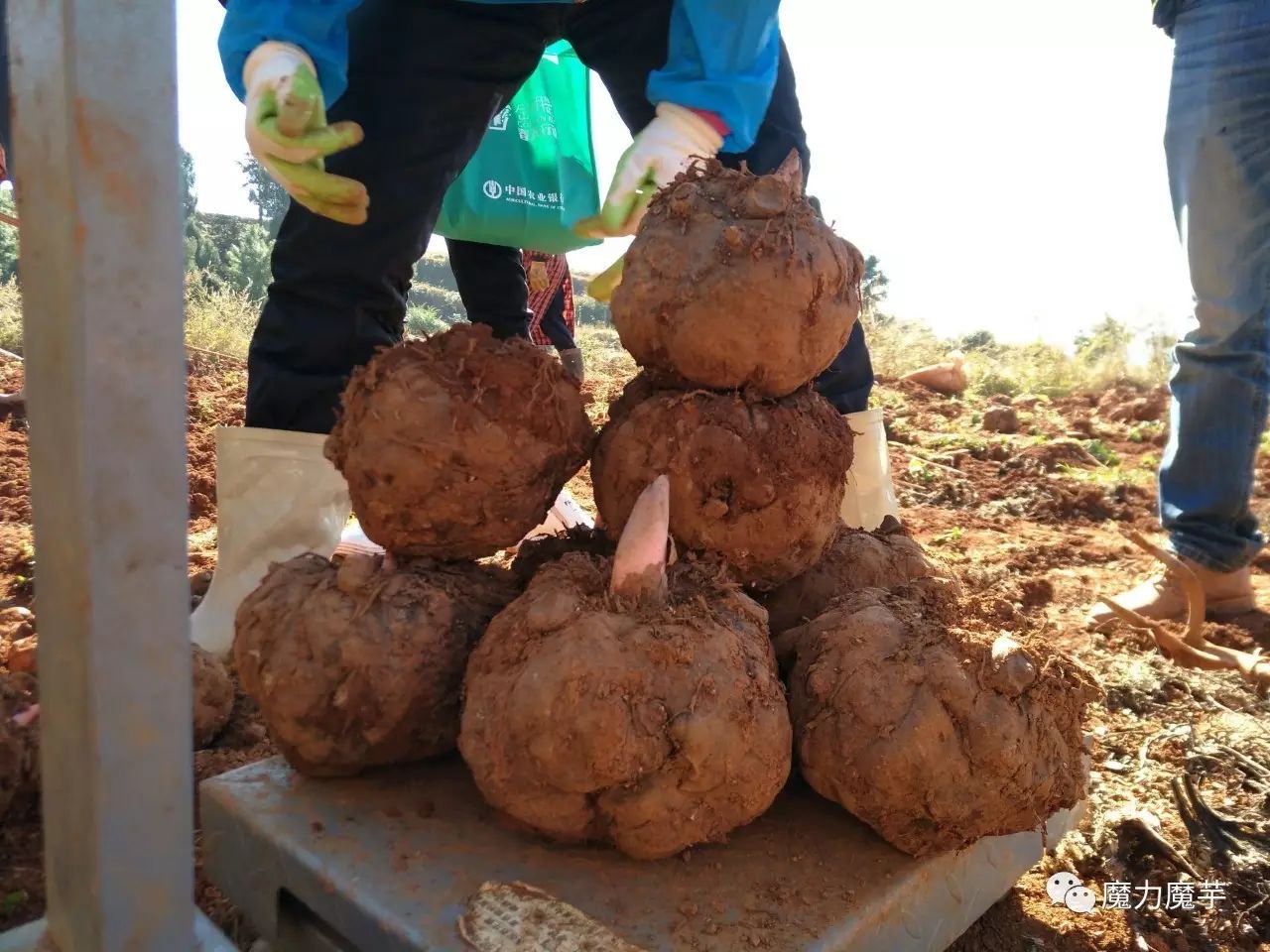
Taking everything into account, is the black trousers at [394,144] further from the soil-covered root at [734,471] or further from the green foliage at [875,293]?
the green foliage at [875,293]

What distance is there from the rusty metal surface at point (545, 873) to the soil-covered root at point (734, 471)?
418 millimetres

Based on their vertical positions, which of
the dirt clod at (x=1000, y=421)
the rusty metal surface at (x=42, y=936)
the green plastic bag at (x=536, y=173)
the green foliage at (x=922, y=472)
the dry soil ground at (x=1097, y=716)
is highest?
the green plastic bag at (x=536, y=173)

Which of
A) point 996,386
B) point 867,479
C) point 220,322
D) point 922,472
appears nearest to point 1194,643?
point 867,479

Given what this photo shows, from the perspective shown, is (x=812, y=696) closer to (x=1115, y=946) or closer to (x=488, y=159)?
(x=1115, y=946)

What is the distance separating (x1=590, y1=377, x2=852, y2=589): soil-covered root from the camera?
1.54 meters

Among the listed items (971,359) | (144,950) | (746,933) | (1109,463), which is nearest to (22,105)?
(144,950)

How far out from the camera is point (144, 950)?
1.04 metres

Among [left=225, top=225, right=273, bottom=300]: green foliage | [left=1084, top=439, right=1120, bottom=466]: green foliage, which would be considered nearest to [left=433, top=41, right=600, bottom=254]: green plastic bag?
[left=1084, top=439, right=1120, bottom=466]: green foliage

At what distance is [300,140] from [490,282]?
1.80 m

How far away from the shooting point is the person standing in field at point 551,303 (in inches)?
184

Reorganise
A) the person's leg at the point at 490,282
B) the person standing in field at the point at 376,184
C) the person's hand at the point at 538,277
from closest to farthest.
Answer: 1. the person standing in field at the point at 376,184
2. the person's leg at the point at 490,282
3. the person's hand at the point at 538,277

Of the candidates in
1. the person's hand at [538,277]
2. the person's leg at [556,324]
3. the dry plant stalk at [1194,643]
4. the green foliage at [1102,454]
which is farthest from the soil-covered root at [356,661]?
the green foliage at [1102,454]

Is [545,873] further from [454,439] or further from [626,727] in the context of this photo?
[454,439]

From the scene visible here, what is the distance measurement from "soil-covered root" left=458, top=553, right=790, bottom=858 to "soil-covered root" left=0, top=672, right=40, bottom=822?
37.3 inches
